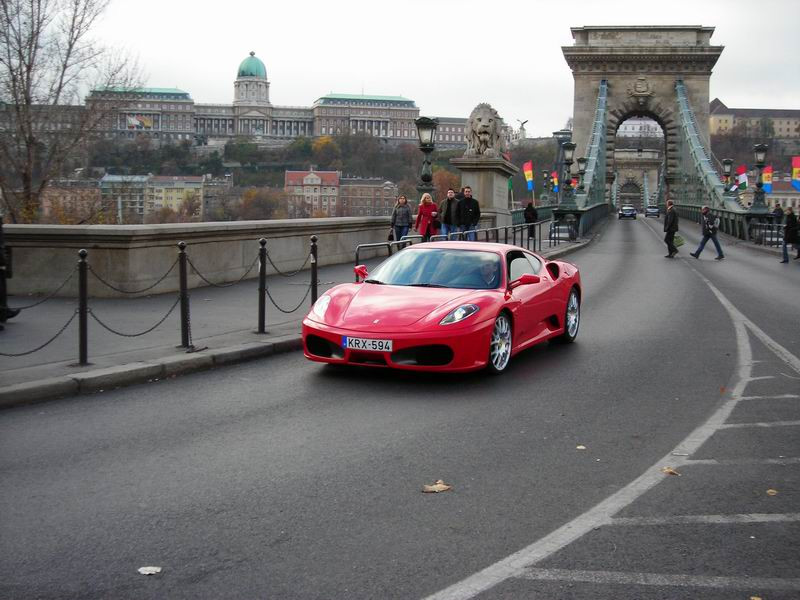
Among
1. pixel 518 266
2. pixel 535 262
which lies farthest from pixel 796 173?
pixel 518 266

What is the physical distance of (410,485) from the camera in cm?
536

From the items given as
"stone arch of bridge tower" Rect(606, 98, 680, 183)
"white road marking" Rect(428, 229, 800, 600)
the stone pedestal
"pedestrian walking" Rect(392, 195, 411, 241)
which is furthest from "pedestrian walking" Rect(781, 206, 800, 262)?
"stone arch of bridge tower" Rect(606, 98, 680, 183)

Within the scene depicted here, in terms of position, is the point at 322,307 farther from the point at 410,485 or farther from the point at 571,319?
the point at 410,485

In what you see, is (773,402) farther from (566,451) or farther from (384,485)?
(384,485)

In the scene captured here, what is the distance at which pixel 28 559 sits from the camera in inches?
165

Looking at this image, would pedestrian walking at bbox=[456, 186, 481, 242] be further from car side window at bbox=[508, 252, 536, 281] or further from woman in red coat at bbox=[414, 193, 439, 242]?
car side window at bbox=[508, 252, 536, 281]

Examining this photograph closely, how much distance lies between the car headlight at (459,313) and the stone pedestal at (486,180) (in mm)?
19803

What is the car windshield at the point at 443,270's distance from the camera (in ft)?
31.0

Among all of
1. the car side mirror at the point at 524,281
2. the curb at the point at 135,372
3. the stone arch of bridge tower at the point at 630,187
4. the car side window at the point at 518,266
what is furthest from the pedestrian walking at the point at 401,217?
the stone arch of bridge tower at the point at 630,187

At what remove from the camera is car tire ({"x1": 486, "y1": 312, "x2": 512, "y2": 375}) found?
8.82m

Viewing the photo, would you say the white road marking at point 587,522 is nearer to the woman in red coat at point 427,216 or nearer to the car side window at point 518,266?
the car side window at point 518,266

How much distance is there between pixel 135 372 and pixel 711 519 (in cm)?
547

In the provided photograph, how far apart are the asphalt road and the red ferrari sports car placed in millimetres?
292

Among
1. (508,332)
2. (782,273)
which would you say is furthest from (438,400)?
(782,273)
